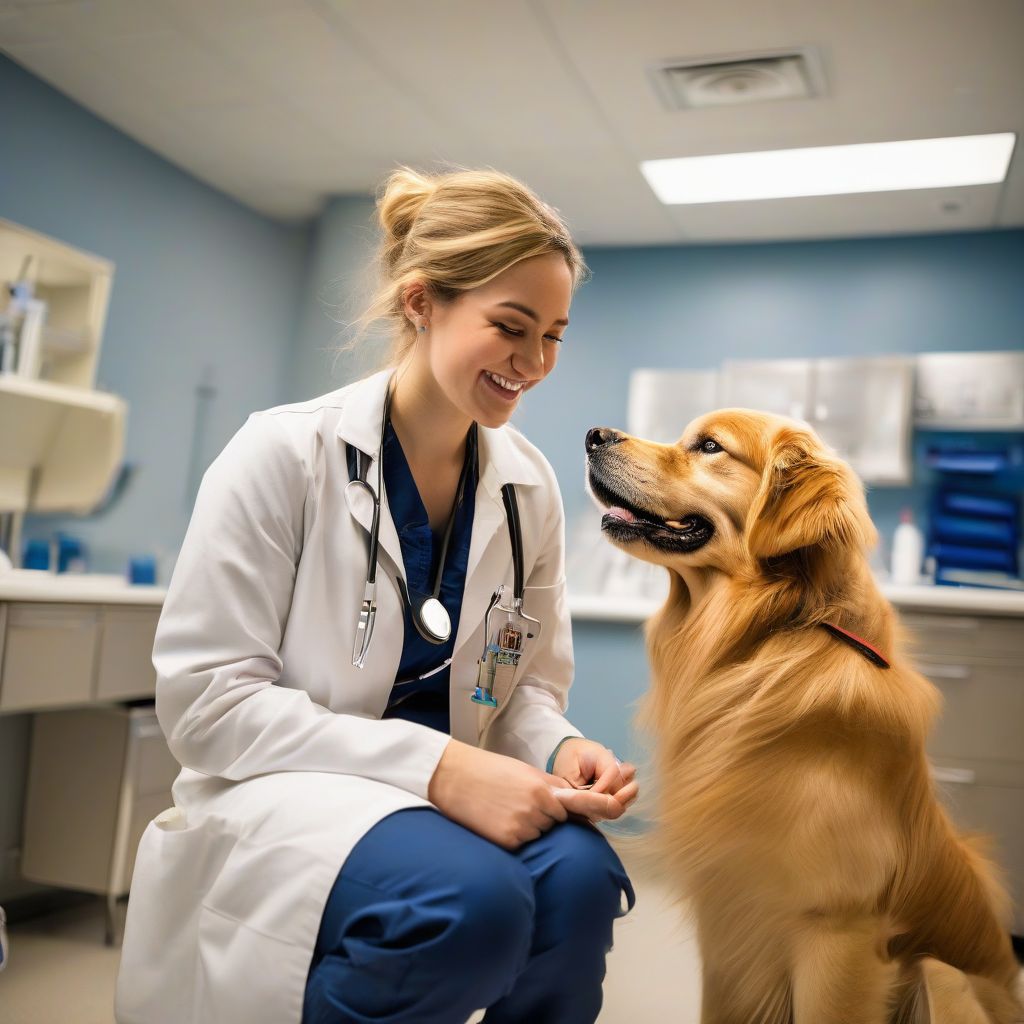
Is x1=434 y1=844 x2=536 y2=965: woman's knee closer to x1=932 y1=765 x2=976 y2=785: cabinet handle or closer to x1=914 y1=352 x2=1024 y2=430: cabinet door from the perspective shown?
x1=932 y1=765 x2=976 y2=785: cabinet handle

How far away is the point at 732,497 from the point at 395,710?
621 mm

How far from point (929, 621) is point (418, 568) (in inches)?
90.2

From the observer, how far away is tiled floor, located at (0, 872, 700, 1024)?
2031 mm

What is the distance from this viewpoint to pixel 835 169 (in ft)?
11.3

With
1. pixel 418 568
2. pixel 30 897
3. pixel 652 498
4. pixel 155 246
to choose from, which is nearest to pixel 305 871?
pixel 418 568

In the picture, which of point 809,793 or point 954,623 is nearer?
point 809,793

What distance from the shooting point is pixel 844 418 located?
13.1 feet

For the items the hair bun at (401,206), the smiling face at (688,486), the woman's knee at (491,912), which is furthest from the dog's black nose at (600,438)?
the woman's knee at (491,912)

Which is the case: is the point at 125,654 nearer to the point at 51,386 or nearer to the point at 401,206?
the point at 51,386

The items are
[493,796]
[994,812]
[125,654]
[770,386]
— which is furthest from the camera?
[770,386]

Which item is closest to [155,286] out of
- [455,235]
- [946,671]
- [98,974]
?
[98,974]

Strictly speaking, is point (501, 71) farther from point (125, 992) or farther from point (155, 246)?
point (125, 992)

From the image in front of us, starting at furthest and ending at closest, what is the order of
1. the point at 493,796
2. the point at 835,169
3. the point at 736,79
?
the point at 835,169, the point at 736,79, the point at 493,796

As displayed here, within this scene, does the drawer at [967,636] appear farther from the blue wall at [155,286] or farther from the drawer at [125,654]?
the blue wall at [155,286]
